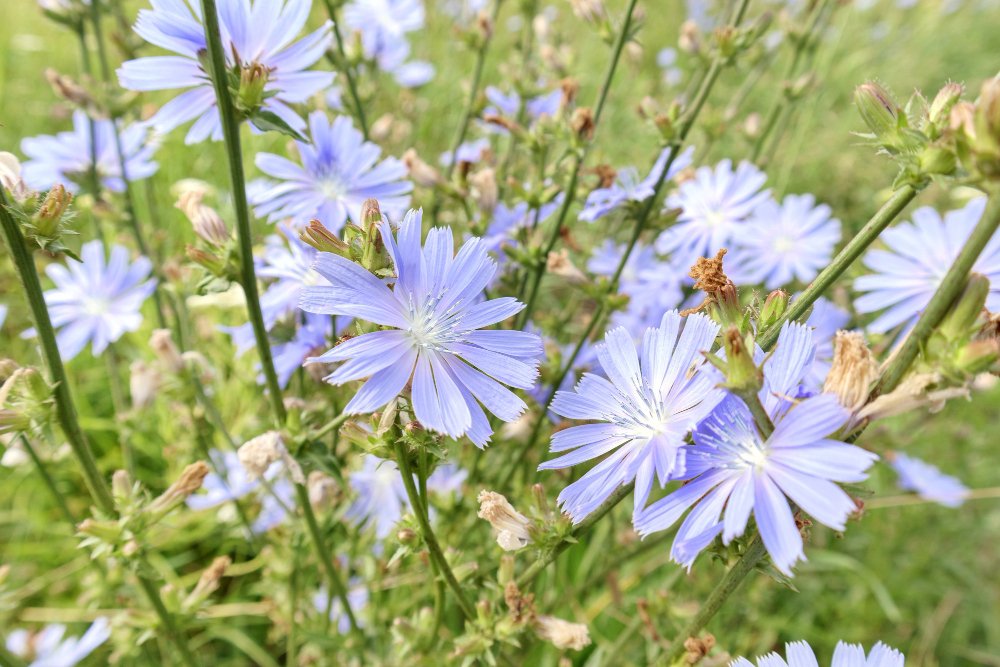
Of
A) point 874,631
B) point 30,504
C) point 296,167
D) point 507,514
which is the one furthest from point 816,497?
point 30,504

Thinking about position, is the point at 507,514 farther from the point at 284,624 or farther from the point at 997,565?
the point at 997,565

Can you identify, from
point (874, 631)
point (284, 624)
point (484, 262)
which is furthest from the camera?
point (874, 631)

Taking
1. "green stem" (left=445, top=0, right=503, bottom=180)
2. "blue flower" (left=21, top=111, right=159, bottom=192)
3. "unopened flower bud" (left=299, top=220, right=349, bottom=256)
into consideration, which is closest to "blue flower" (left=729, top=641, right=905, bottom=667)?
"unopened flower bud" (left=299, top=220, right=349, bottom=256)

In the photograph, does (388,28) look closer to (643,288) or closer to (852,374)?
(643,288)

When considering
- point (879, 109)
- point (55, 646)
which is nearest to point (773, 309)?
point (879, 109)

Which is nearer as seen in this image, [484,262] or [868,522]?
[484,262]

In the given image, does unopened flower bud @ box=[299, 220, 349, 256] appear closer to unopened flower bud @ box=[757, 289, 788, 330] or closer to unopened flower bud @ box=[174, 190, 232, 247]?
unopened flower bud @ box=[174, 190, 232, 247]

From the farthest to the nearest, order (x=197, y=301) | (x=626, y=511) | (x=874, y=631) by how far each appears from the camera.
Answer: (x=197, y=301) < (x=874, y=631) < (x=626, y=511)
